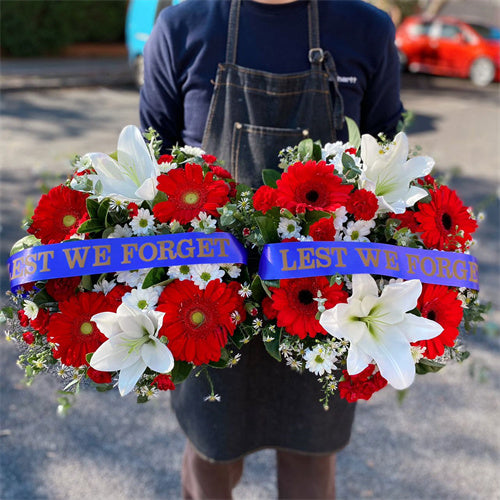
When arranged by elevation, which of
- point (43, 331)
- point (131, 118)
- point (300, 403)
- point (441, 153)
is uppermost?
point (43, 331)

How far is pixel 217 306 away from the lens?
1164 millimetres

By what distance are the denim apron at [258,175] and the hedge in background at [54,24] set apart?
1101cm

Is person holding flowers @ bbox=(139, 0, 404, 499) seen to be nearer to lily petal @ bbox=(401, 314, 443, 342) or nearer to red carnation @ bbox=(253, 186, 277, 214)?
red carnation @ bbox=(253, 186, 277, 214)

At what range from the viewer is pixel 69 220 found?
1.28 meters

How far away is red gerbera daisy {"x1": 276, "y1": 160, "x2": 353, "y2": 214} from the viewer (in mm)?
1198

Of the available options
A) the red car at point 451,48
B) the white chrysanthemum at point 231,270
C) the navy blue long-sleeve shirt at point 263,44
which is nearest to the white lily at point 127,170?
the white chrysanthemum at point 231,270

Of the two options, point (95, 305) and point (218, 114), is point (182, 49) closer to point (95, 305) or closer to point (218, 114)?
point (218, 114)

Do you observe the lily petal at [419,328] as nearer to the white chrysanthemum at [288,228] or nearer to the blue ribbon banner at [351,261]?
the blue ribbon banner at [351,261]

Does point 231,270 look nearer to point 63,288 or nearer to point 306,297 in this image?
point 306,297

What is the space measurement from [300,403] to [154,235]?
2.46 ft

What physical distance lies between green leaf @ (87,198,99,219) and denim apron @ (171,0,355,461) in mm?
484

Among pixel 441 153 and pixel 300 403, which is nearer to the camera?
pixel 300 403

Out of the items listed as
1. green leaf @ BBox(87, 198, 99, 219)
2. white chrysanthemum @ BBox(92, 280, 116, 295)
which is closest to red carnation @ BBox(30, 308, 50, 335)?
white chrysanthemum @ BBox(92, 280, 116, 295)

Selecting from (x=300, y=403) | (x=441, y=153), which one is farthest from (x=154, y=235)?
(x=441, y=153)
